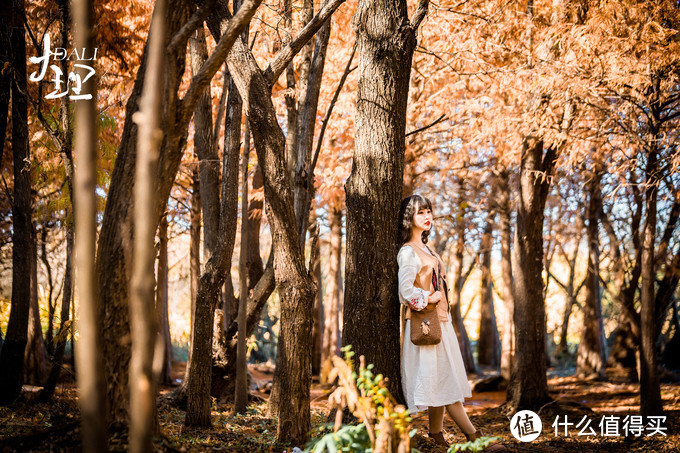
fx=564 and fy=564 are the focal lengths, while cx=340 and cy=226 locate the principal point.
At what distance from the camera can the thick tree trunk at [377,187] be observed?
423 centimetres

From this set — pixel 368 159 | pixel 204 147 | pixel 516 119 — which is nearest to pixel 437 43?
pixel 516 119

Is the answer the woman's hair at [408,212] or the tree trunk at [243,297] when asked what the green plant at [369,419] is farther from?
→ the tree trunk at [243,297]

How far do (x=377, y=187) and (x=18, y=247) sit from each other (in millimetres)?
5086

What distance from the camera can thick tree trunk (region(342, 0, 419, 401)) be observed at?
4234 millimetres

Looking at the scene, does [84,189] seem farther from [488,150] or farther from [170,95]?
[488,150]

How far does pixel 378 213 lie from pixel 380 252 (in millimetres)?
299

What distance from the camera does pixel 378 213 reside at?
14.1ft

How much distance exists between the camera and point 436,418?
4.54 meters

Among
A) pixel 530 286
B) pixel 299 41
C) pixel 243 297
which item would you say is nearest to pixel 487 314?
pixel 530 286

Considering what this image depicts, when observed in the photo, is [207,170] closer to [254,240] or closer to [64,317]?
[64,317]

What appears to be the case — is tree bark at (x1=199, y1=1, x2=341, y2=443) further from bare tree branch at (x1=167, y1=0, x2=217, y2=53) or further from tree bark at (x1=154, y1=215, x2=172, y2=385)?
tree bark at (x1=154, y1=215, x2=172, y2=385)

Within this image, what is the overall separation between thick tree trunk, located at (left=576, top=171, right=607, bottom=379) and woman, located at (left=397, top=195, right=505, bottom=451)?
394 inches

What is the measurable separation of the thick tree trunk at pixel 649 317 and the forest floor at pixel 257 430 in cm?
34

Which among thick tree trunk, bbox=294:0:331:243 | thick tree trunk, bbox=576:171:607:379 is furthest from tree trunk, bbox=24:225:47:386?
thick tree trunk, bbox=576:171:607:379
